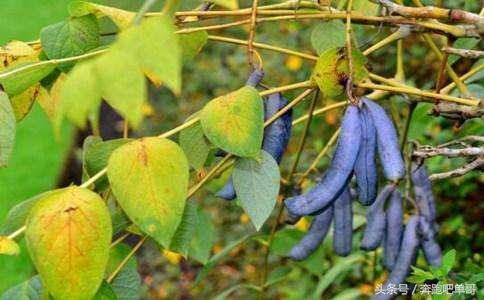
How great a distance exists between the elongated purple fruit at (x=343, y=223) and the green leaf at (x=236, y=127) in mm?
406

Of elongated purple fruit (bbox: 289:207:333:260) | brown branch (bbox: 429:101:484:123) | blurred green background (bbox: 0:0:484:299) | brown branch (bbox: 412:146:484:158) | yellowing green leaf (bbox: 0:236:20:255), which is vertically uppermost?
brown branch (bbox: 429:101:484:123)

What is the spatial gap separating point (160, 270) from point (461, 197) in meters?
1.62

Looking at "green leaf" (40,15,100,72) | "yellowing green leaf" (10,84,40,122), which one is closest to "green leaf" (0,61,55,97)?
"green leaf" (40,15,100,72)

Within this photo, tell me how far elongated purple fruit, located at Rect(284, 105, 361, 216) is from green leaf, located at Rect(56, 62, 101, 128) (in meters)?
0.38

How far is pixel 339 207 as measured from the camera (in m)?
1.53

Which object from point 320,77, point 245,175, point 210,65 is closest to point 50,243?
point 245,175

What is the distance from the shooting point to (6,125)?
1.16m

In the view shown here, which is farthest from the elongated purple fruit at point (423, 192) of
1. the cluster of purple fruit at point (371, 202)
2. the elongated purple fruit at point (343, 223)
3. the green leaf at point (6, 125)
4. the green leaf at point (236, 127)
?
the green leaf at point (6, 125)

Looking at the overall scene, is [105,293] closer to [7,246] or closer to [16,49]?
[7,246]

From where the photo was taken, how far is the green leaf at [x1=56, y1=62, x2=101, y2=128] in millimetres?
796

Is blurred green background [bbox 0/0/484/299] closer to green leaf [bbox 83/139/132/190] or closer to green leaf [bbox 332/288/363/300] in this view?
green leaf [bbox 332/288/363/300]

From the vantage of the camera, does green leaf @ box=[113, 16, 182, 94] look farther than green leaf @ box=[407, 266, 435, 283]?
No

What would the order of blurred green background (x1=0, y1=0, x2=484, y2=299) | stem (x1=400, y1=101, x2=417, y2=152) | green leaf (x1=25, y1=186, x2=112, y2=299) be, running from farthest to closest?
blurred green background (x1=0, y1=0, x2=484, y2=299), stem (x1=400, y1=101, x2=417, y2=152), green leaf (x1=25, y1=186, x2=112, y2=299)

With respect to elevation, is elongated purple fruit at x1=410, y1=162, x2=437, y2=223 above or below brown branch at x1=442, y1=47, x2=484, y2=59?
below
